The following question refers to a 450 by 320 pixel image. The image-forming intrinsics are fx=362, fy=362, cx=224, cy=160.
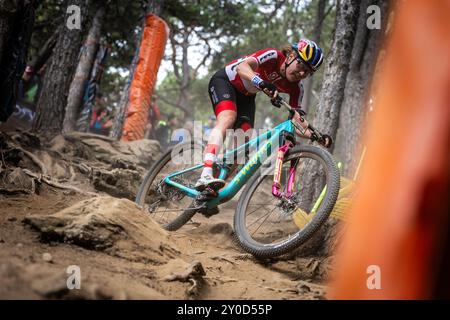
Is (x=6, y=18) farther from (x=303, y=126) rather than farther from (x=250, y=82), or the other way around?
(x=303, y=126)

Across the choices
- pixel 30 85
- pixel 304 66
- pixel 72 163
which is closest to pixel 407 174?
pixel 304 66

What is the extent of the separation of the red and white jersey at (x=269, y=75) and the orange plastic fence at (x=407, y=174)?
1996mm

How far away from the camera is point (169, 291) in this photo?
2.15 metres

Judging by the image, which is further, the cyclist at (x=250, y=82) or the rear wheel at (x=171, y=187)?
the rear wheel at (x=171, y=187)

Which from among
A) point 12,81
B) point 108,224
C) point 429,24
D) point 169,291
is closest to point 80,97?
point 12,81

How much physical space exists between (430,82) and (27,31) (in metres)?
5.51

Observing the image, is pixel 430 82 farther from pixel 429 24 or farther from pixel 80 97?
pixel 80 97

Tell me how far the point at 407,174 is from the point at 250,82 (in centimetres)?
248

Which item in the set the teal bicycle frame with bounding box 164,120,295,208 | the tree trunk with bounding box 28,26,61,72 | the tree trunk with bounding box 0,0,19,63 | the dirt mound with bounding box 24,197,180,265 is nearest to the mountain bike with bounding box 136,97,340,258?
the teal bicycle frame with bounding box 164,120,295,208

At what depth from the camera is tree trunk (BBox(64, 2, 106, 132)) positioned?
1019 cm

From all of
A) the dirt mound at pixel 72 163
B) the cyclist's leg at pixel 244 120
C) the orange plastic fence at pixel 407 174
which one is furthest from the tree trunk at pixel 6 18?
the orange plastic fence at pixel 407 174

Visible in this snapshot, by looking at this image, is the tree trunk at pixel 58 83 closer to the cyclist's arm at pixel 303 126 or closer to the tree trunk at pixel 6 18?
the tree trunk at pixel 6 18

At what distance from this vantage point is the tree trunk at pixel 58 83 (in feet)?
23.1

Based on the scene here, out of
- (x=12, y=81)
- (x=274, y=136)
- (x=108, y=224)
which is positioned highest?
(x=12, y=81)
